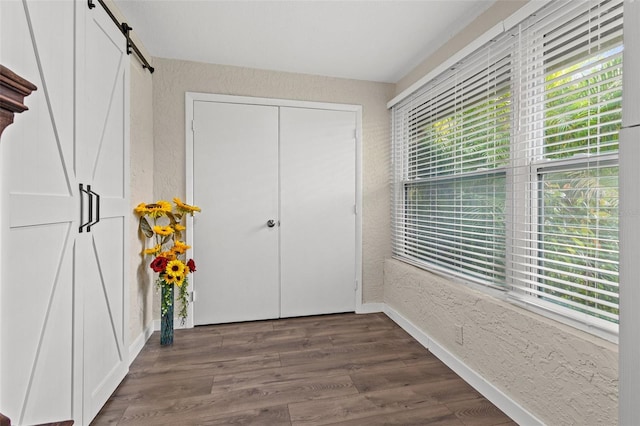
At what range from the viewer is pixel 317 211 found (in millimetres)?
3170

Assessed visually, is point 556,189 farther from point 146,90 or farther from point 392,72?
point 146,90

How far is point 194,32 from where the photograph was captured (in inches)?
94.1

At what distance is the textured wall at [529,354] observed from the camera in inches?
51.2

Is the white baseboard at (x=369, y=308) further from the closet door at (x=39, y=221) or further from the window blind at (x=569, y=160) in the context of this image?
the closet door at (x=39, y=221)

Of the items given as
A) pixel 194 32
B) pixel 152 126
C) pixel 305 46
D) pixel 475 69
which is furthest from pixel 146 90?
pixel 475 69

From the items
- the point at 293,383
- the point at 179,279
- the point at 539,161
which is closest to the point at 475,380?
the point at 293,383

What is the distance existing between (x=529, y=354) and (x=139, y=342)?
2.62m

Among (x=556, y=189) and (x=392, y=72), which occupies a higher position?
(x=392, y=72)

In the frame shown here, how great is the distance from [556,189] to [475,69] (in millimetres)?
1001

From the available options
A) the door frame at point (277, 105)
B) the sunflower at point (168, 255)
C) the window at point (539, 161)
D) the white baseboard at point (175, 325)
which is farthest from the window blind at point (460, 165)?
the white baseboard at point (175, 325)

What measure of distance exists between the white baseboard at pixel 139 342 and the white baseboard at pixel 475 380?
2202 millimetres

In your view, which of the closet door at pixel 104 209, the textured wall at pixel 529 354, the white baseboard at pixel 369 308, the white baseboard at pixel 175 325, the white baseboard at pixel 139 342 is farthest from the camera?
the white baseboard at pixel 369 308

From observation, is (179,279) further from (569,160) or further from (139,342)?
(569,160)

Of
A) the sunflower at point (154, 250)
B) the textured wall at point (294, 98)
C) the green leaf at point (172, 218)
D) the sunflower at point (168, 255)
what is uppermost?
the textured wall at point (294, 98)
